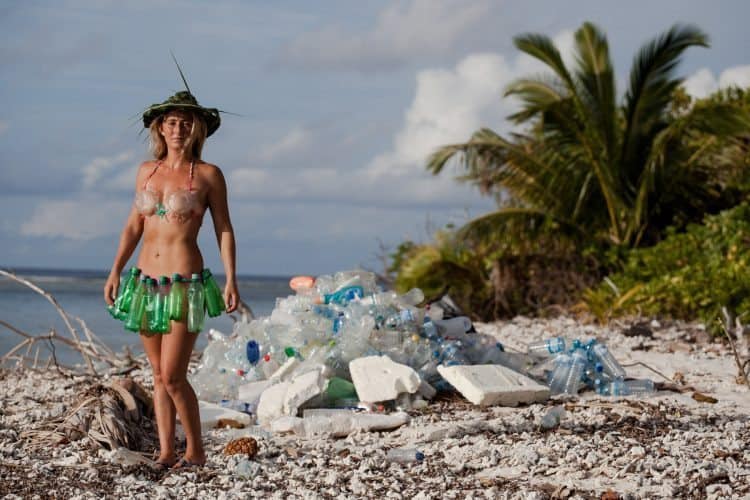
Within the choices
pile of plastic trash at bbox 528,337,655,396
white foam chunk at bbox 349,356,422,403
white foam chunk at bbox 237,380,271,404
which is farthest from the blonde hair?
pile of plastic trash at bbox 528,337,655,396

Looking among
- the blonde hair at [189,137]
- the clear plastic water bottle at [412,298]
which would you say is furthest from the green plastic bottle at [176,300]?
the clear plastic water bottle at [412,298]

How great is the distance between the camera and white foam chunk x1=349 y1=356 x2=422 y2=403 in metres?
6.16

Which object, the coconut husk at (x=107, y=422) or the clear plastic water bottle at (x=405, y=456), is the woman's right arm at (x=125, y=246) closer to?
the coconut husk at (x=107, y=422)

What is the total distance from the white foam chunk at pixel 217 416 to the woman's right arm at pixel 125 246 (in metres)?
1.52

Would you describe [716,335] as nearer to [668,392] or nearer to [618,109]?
[668,392]

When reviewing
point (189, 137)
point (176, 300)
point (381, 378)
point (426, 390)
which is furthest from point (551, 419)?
point (189, 137)

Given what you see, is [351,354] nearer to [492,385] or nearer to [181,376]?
[492,385]

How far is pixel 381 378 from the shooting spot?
6230mm

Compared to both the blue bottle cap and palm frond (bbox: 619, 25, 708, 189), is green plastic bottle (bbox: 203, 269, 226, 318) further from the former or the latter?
palm frond (bbox: 619, 25, 708, 189)

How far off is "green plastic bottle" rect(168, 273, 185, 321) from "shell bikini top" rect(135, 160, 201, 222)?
0.97 feet

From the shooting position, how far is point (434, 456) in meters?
4.99

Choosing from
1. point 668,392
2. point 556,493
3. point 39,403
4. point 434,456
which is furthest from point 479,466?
point 39,403

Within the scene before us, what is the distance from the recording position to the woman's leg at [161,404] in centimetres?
454

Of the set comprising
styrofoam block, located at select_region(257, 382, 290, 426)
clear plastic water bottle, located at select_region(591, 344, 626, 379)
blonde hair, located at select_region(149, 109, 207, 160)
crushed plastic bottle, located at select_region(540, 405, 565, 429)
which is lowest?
crushed plastic bottle, located at select_region(540, 405, 565, 429)
